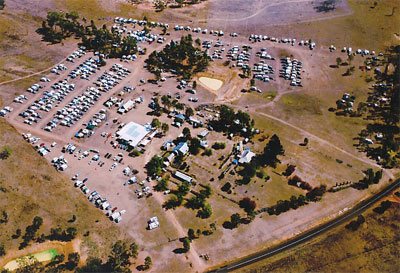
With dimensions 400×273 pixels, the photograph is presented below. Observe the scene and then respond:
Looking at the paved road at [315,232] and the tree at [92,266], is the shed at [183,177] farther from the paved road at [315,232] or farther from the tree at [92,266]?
the tree at [92,266]

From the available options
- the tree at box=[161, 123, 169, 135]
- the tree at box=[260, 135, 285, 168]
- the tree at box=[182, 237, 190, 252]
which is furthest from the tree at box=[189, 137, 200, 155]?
the tree at box=[182, 237, 190, 252]

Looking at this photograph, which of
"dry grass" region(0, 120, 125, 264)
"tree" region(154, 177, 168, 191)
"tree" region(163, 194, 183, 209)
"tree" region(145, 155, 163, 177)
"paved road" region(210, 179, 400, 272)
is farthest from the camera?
"tree" region(145, 155, 163, 177)

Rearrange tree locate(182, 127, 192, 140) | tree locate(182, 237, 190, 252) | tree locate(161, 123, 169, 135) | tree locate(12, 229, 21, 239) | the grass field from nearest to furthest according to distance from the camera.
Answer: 1. the grass field
2. tree locate(182, 237, 190, 252)
3. tree locate(12, 229, 21, 239)
4. tree locate(182, 127, 192, 140)
5. tree locate(161, 123, 169, 135)

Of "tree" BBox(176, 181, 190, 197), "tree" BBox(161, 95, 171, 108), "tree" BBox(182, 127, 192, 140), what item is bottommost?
"tree" BBox(176, 181, 190, 197)

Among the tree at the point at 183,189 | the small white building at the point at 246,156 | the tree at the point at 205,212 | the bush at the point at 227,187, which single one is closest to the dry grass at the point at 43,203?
the tree at the point at 183,189

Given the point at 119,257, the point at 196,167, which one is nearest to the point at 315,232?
the point at 196,167

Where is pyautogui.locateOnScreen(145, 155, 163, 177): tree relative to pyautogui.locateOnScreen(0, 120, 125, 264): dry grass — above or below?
above

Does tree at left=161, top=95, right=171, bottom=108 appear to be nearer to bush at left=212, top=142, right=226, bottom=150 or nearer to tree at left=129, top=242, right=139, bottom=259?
bush at left=212, top=142, right=226, bottom=150
